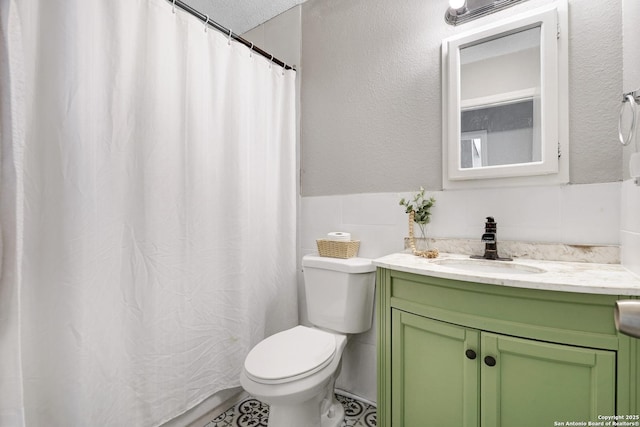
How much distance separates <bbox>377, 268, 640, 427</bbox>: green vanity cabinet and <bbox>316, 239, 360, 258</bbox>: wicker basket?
0.42 meters

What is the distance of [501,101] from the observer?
4.21 feet

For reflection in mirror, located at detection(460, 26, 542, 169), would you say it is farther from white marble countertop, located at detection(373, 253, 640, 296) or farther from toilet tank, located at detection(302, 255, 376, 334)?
toilet tank, located at detection(302, 255, 376, 334)

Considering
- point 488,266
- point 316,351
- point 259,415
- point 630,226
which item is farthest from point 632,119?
point 259,415

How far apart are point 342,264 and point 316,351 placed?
42cm

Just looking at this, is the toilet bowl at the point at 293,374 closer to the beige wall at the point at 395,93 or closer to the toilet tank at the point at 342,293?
the toilet tank at the point at 342,293

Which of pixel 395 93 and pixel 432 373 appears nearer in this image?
pixel 432 373

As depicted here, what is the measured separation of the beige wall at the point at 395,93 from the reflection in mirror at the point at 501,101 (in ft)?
→ 0.38

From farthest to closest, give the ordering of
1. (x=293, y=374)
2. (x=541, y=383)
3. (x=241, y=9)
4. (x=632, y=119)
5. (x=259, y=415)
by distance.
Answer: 1. (x=241, y=9)
2. (x=259, y=415)
3. (x=293, y=374)
4. (x=632, y=119)
5. (x=541, y=383)

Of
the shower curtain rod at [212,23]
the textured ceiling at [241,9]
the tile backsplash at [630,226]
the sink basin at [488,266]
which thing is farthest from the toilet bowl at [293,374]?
the textured ceiling at [241,9]

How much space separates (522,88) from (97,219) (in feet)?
5.75

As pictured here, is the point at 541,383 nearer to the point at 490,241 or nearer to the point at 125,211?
the point at 490,241

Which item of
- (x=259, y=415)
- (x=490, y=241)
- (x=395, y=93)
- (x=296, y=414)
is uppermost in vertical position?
(x=395, y=93)

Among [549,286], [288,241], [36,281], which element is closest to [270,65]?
[288,241]

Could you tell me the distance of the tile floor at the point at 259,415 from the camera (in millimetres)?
1464
